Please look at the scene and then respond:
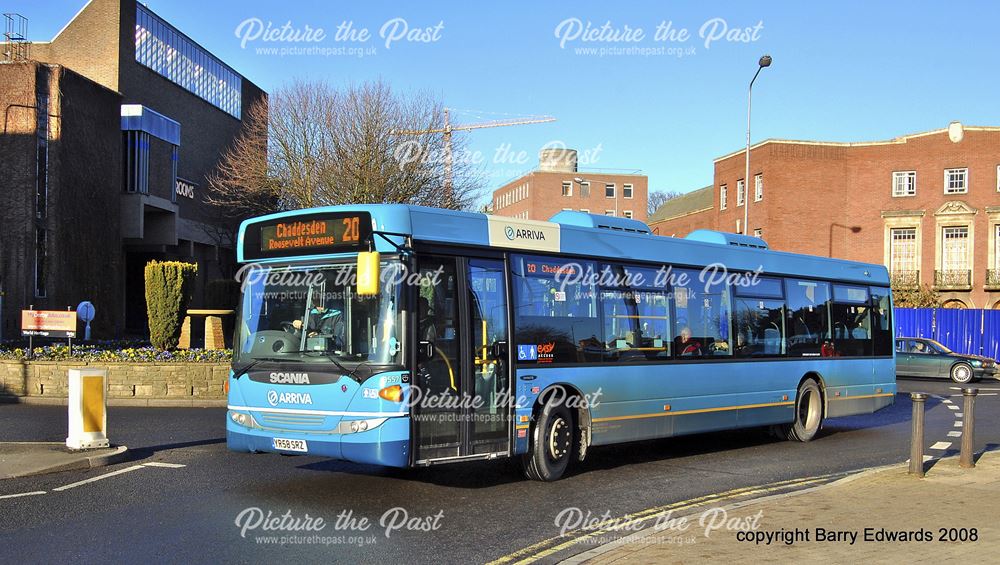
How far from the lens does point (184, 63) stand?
52.6 m

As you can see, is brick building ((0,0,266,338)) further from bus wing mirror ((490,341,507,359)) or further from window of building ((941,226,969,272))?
window of building ((941,226,969,272))

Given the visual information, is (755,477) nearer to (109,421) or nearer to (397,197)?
(109,421)

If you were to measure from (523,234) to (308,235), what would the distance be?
2.45 m

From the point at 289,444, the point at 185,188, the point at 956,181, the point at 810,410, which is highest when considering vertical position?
the point at 956,181

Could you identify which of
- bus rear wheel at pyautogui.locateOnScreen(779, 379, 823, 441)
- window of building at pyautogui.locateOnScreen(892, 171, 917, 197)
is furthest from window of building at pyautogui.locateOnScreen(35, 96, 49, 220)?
window of building at pyautogui.locateOnScreen(892, 171, 917, 197)

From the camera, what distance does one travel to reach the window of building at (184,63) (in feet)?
156

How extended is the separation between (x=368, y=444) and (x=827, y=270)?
31.3 ft

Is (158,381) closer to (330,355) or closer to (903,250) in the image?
(330,355)

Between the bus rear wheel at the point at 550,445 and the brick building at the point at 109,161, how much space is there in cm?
2900

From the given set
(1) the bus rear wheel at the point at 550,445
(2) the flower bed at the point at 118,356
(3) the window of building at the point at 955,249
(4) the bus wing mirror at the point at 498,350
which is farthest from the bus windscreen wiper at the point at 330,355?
(3) the window of building at the point at 955,249

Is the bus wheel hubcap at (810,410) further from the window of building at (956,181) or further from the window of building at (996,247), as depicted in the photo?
the window of building at (956,181)

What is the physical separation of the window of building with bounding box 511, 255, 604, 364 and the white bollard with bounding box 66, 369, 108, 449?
5.54m

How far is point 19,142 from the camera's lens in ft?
114

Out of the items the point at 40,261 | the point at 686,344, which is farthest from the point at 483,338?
the point at 40,261
